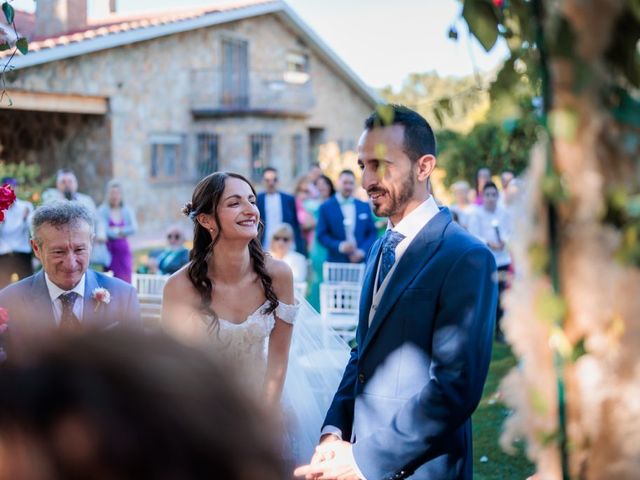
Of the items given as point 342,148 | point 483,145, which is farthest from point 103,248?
point 342,148

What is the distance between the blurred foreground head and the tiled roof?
19.2m

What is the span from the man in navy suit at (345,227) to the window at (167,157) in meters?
13.6

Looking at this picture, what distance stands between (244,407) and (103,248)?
10411 millimetres

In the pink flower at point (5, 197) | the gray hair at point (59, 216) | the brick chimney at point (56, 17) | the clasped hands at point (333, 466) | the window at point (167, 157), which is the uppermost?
the brick chimney at point (56, 17)

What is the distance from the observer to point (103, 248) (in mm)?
10836

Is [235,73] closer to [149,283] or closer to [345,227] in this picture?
[345,227]

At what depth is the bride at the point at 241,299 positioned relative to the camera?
12.6 ft

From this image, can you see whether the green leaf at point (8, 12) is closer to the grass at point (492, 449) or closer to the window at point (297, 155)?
the grass at point (492, 449)

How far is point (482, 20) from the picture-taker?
54.0 inches

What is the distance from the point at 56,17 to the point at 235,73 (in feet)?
18.0

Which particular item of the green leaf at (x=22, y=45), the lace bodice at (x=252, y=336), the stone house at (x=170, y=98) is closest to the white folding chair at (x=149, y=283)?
the lace bodice at (x=252, y=336)

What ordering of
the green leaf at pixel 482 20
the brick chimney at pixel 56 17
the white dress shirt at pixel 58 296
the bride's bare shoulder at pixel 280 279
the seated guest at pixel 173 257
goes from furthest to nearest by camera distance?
the brick chimney at pixel 56 17 → the seated guest at pixel 173 257 → the bride's bare shoulder at pixel 280 279 → the white dress shirt at pixel 58 296 → the green leaf at pixel 482 20

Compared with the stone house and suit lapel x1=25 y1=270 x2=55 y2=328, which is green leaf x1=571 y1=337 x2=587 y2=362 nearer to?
suit lapel x1=25 y1=270 x2=55 y2=328

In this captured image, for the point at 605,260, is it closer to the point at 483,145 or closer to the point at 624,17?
the point at 624,17
